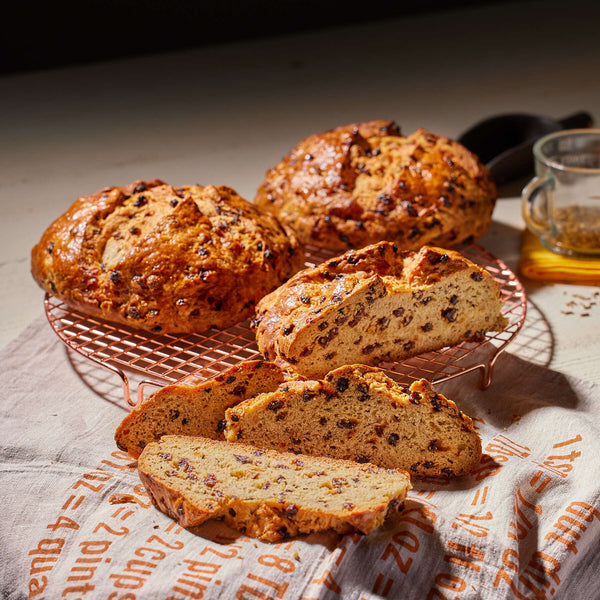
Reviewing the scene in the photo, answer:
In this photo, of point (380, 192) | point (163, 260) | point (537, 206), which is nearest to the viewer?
point (163, 260)

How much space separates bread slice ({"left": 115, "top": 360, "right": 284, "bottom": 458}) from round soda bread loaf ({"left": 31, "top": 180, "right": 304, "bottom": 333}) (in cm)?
59

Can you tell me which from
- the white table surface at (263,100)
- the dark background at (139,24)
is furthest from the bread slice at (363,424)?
the dark background at (139,24)

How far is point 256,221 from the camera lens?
3615 mm

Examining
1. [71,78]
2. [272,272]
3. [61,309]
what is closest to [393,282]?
[272,272]

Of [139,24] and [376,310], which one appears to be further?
[139,24]

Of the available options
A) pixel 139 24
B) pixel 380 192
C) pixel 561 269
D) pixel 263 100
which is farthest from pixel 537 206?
pixel 139 24

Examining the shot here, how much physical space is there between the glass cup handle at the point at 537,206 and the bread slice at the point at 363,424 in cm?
181

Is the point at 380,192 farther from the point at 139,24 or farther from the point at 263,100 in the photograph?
the point at 139,24

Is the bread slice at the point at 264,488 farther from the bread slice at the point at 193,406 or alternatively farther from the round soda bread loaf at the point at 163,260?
the round soda bread loaf at the point at 163,260

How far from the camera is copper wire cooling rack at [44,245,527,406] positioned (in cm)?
311

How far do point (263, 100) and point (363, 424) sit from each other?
422 cm

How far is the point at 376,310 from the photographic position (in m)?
2.95

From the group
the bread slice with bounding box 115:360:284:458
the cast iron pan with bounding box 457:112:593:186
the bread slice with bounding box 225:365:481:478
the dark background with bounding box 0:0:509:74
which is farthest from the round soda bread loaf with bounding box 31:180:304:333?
the dark background with bounding box 0:0:509:74

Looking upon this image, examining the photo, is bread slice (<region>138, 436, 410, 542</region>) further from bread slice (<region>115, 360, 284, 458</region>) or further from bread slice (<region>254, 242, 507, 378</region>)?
bread slice (<region>254, 242, 507, 378</region>)
